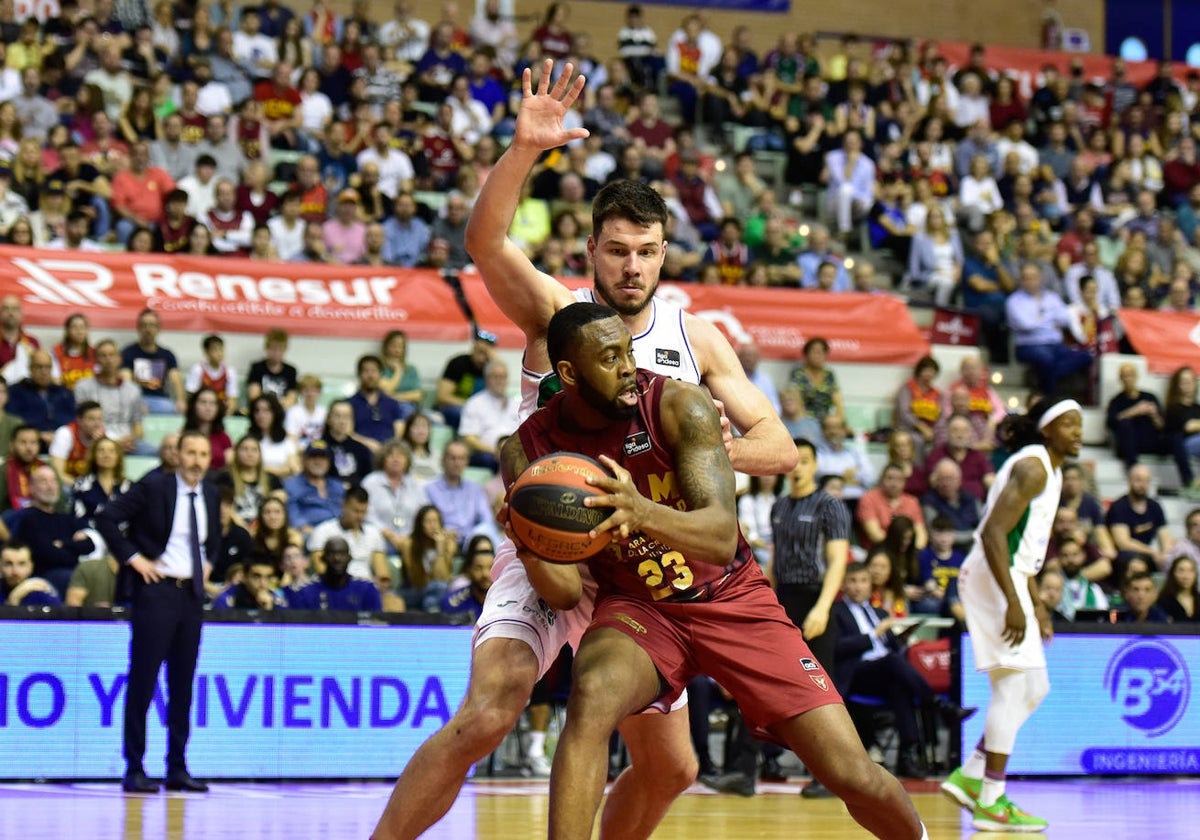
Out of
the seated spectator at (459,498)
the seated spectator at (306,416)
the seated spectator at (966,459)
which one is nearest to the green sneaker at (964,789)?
the seated spectator at (459,498)

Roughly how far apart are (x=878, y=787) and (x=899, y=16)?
2255 cm

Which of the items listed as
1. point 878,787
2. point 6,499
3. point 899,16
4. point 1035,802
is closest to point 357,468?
point 6,499

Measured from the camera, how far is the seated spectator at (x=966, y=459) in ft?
→ 53.0

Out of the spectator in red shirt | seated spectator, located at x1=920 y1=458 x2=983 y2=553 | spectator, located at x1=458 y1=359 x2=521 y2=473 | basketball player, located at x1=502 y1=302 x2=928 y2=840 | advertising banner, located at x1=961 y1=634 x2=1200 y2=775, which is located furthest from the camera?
the spectator in red shirt

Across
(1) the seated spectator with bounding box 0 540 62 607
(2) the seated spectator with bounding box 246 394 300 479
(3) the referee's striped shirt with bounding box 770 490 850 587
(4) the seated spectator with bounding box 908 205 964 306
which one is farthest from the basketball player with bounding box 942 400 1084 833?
(4) the seated spectator with bounding box 908 205 964 306

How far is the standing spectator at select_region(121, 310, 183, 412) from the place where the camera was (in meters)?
14.7

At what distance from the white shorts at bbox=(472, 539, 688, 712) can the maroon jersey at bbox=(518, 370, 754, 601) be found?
0.22 m

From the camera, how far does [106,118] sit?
17.0 m

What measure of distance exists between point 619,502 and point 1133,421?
14.1 m

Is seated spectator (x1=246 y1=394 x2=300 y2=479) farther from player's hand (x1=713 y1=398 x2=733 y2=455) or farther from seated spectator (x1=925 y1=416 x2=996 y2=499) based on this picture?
player's hand (x1=713 y1=398 x2=733 y2=455)

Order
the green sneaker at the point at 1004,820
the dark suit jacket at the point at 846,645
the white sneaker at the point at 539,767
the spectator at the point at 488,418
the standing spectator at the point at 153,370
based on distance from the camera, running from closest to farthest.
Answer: the green sneaker at the point at 1004,820 < the dark suit jacket at the point at 846,645 < the white sneaker at the point at 539,767 < the standing spectator at the point at 153,370 < the spectator at the point at 488,418

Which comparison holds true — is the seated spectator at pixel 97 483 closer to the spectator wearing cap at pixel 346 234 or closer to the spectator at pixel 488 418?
the spectator at pixel 488 418

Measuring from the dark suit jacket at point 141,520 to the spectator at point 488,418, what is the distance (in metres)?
4.59

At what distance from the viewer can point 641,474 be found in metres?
5.36
